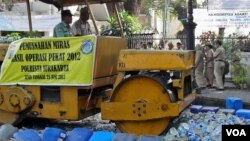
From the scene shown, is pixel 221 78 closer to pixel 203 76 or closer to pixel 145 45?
pixel 203 76

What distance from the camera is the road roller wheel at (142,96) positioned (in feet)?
24.1

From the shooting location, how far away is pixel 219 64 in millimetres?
15047

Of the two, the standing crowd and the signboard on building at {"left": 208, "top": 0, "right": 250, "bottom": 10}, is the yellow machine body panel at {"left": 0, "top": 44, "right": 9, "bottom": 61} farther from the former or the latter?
the signboard on building at {"left": 208, "top": 0, "right": 250, "bottom": 10}

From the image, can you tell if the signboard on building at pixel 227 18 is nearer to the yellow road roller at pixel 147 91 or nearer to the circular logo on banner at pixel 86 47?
the yellow road roller at pixel 147 91

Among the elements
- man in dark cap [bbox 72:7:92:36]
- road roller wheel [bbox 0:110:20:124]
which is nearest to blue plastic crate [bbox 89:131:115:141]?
road roller wheel [bbox 0:110:20:124]

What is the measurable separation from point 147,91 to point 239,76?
8472mm

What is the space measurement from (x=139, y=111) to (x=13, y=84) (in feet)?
7.46

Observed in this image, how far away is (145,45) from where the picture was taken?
656 inches

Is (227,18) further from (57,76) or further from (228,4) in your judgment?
(57,76)

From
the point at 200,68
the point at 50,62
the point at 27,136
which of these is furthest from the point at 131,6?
the point at 27,136

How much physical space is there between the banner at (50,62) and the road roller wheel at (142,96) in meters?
0.55

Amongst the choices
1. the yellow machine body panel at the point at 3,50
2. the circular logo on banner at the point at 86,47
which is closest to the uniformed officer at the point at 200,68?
the yellow machine body panel at the point at 3,50

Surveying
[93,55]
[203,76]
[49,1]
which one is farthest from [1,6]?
[93,55]

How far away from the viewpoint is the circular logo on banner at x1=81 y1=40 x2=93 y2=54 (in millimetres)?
7523
